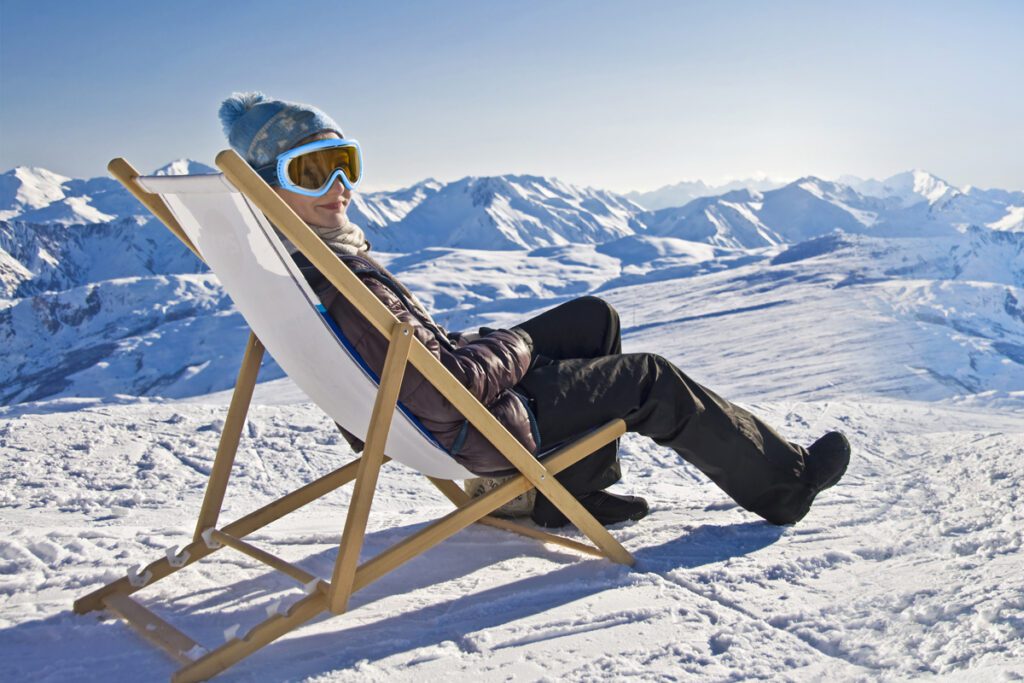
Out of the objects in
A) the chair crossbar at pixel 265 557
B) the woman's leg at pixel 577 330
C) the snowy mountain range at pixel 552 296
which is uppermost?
the woman's leg at pixel 577 330

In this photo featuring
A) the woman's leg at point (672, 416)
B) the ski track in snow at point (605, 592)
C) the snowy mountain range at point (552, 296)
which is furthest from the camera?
the snowy mountain range at point (552, 296)

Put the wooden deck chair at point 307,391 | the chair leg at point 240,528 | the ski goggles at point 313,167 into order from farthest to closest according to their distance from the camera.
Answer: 1. the chair leg at point 240,528
2. the ski goggles at point 313,167
3. the wooden deck chair at point 307,391

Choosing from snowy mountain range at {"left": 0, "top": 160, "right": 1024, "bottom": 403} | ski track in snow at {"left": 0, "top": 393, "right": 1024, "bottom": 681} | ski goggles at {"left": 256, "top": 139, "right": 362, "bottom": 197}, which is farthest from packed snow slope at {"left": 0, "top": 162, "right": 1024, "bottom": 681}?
snowy mountain range at {"left": 0, "top": 160, "right": 1024, "bottom": 403}

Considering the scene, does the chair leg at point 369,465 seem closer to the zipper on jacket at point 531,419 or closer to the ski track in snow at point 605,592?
the ski track in snow at point 605,592

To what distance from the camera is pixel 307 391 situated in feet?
8.43

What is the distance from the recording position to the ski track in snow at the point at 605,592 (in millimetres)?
2146

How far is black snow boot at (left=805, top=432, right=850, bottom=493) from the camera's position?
305cm

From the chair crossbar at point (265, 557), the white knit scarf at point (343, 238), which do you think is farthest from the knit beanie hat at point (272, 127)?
the chair crossbar at point (265, 557)

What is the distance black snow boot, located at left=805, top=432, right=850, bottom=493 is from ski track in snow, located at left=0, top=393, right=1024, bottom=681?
0.21m

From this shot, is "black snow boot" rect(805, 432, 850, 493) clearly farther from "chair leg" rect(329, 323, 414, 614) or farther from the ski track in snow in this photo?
"chair leg" rect(329, 323, 414, 614)

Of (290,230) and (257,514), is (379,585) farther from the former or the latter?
(290,230)

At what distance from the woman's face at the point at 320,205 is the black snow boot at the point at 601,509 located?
153 centimetres

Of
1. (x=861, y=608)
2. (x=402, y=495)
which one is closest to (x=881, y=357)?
(x=402, y=495)

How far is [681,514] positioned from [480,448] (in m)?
1.35
